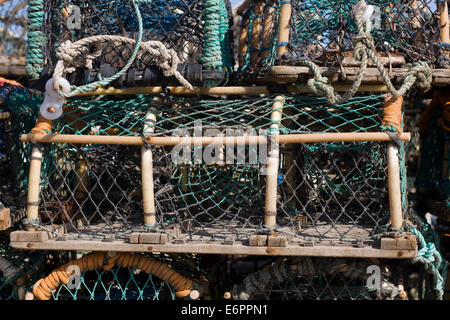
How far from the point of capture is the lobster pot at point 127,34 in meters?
2.50

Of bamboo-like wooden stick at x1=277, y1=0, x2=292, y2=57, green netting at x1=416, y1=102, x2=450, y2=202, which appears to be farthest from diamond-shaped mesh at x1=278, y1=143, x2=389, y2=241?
bamboo-like wooden stick at x1=277, y1=0, x2=292, y2=57

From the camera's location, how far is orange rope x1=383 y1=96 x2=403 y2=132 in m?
2.40

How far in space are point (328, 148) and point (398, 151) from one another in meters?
0.40

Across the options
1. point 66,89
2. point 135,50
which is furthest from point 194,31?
point 66,89

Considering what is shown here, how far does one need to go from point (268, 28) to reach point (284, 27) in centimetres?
53

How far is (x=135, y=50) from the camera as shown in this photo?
7.70ft

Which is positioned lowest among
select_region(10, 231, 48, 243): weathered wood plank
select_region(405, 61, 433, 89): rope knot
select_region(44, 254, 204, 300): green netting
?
select_region(44, 254, 204, 300): green netting

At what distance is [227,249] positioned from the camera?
2.34 metres

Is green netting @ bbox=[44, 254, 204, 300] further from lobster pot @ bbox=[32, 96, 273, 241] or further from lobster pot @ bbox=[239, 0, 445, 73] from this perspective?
lobster pot @ bbox=[239, 0, 445, 73]

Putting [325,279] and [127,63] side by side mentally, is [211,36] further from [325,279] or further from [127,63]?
[325,279]

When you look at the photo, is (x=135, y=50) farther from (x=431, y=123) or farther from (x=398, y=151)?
(x=431, y=123)

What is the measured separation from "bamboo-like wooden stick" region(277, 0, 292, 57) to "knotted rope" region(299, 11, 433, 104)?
0.52 feet

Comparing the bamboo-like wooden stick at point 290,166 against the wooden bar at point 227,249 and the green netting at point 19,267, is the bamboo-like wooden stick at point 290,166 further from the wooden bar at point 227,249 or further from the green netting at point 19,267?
the green netting at point 19,267

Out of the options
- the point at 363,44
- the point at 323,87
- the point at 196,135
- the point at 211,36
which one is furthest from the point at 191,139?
the point at 363,44
